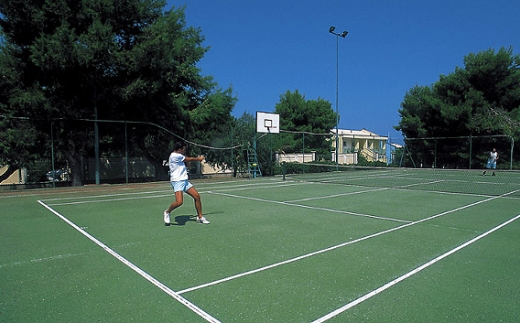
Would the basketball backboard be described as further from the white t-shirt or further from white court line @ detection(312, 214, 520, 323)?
white court line @ detection(312, 214, 520, 323)

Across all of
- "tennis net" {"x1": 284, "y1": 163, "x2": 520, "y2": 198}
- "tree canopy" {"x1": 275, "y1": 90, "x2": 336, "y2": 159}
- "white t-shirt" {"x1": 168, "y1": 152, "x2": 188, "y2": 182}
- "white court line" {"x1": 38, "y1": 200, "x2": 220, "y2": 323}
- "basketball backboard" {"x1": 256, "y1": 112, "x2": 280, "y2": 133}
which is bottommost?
"white court line" {"x1": 38, "y1": 200, "x2": 220, "y2": 323}

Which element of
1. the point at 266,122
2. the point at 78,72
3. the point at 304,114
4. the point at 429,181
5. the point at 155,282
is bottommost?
the point at 155,282

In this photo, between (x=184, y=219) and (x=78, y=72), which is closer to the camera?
(x=184, y=219)

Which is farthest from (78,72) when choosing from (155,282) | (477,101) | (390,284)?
(477,101)

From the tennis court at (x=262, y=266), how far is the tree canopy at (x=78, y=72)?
8.80 meters

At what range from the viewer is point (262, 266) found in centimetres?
488

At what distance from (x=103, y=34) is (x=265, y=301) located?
15.9 metres

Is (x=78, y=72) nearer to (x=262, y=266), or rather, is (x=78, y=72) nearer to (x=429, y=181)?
(x=262, y=266)

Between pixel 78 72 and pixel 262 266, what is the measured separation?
15727 mm

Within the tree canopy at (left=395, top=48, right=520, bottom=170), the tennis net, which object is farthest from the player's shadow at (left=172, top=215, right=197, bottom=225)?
the tree canopy at (left=395, top=48, right=520, bottom=170)

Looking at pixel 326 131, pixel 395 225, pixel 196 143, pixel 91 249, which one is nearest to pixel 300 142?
pixel 196 143

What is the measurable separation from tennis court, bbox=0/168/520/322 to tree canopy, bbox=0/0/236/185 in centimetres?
880

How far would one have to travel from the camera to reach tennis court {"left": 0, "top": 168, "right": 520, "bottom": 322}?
357 centimetres

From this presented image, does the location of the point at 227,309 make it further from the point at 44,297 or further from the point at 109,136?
the point at 109,136
